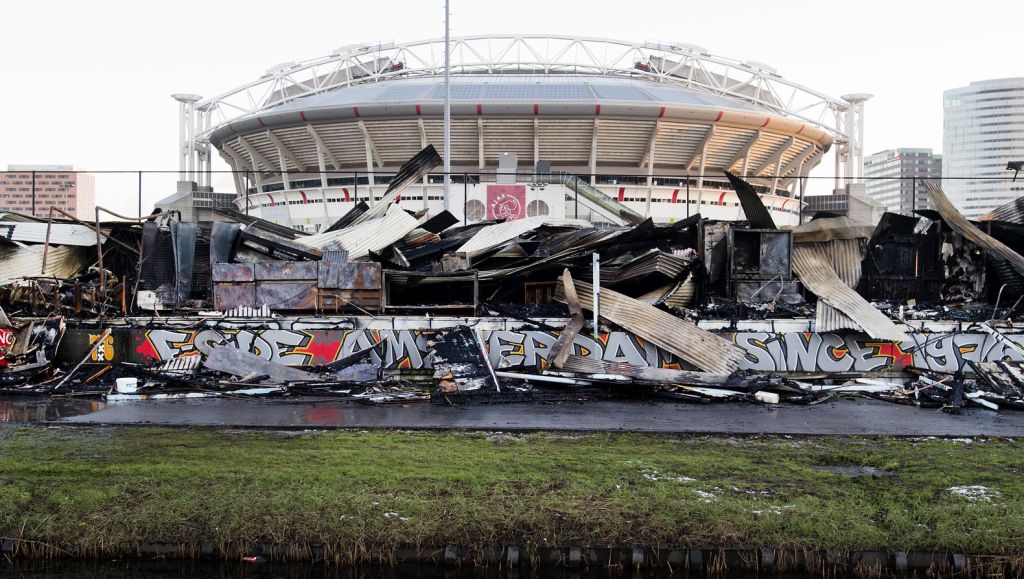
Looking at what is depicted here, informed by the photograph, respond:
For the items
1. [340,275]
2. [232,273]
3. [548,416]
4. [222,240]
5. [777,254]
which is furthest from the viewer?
[222,240]

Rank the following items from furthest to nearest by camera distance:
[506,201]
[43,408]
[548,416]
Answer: [506,201]
[43,408]
[548,416]

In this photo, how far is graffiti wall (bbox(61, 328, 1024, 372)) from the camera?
57.4 feet

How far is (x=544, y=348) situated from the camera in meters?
17.7

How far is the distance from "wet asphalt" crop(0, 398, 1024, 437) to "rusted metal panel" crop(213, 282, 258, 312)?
455 centimetres

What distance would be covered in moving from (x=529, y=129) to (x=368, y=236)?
29.5 metres

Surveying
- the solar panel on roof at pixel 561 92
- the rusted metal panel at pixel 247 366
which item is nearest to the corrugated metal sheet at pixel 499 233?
the rusted metal panel at pixel 247 366

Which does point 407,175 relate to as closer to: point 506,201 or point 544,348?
point 544,348

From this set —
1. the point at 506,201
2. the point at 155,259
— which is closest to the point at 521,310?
Result: the point at 155,259

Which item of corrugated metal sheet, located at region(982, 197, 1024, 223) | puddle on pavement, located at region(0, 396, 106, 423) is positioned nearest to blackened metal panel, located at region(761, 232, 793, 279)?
corrugated metal sheet, located at region(982, 197, 1024, 223)

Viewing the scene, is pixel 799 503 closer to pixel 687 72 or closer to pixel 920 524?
pixel 920 524

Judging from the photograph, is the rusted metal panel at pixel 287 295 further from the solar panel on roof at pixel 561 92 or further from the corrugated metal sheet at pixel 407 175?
the solar panel on roof at pixel 561 92

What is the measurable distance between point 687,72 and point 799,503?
51.9 meters

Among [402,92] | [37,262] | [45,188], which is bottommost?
[37,262]

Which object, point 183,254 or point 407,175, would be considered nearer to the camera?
point 183,254
